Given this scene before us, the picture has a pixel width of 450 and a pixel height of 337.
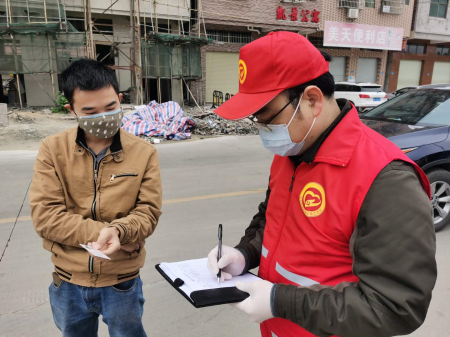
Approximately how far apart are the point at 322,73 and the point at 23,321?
105 inches

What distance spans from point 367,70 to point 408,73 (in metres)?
3.85

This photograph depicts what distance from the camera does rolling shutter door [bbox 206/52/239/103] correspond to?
722 inches

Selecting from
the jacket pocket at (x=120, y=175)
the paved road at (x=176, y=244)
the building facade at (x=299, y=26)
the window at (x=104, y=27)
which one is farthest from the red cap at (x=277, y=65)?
the building facade at (x=299, y=26)

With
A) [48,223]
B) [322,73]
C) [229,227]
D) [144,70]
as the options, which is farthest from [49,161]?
[144,70]

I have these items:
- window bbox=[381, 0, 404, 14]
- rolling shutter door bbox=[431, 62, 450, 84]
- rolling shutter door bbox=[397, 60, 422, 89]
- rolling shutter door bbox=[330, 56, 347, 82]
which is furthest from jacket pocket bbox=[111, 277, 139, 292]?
rolling shutter door bbox=[431, 62, 450, 84]

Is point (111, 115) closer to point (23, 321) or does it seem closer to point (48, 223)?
point (48, 223)

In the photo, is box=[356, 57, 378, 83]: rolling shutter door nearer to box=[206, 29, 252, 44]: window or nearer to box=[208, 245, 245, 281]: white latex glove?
box=[206, 29, 252, 44]: window

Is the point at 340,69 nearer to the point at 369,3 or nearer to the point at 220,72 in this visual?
the point at 369,3

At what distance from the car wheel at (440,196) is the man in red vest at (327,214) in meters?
3.38

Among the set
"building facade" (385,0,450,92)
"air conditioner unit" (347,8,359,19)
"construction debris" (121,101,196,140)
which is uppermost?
"air conditioner unit" (347,8,359,19)

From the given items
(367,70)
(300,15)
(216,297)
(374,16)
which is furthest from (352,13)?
(216,297)

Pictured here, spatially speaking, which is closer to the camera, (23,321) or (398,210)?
(398,210)

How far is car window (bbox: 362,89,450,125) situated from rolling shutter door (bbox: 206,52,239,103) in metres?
13.8

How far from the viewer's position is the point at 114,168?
1.74 m
